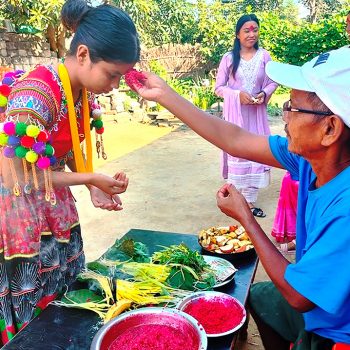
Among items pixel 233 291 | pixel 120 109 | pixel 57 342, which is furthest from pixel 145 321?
pixel 120 109

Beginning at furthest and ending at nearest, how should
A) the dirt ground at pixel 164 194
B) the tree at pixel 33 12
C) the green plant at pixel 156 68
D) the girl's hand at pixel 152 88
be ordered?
the green plant at pixel 156 68
the tree at pixel 33 12
the dirt ground at pixel 164 194
the girl's hand at pixel 152 88

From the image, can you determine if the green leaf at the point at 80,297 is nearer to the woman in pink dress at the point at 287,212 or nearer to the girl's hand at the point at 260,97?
the woman in pink dress at the point at 287,212

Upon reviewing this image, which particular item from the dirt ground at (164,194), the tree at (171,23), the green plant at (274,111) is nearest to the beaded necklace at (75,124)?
the dirt ground at (164,194)

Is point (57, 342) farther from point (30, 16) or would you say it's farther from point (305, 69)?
point (30, 16)

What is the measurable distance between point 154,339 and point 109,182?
83 cm

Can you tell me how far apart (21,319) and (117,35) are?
5.09 feet

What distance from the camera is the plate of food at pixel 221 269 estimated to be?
6.83 ft

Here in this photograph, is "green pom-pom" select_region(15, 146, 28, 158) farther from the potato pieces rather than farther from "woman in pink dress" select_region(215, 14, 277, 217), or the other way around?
"woman in pink dress" select_region(215, 14, 277, 217)

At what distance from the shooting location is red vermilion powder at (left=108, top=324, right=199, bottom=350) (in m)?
1.57

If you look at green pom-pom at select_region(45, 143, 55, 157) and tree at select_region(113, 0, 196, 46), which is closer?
green pom-pom at select_region(45, 143, 55, 157)

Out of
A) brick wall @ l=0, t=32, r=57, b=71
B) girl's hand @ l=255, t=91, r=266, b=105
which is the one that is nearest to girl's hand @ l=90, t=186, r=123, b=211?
girl's hand @ l=255, t=91, r=266, b=105

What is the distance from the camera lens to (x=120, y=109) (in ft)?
39.1

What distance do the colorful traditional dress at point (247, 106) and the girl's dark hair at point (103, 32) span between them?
9.32ft

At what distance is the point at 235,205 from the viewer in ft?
5.90
